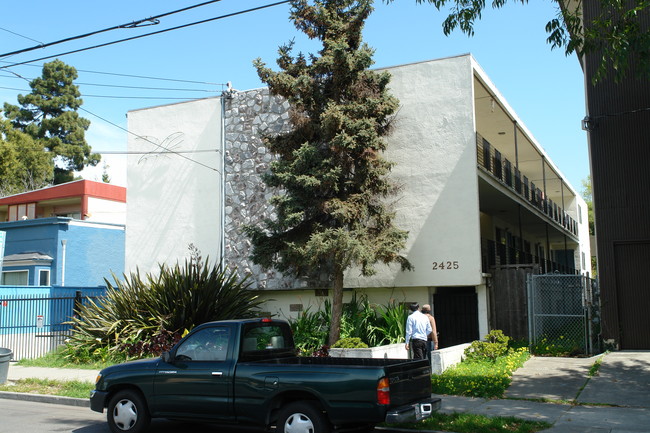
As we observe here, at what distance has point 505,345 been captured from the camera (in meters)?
14.8

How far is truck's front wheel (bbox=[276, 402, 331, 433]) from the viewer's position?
297 inches

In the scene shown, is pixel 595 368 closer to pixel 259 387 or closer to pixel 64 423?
pixel 259 387

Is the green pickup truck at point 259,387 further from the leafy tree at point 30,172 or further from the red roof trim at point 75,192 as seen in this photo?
the leafy tree at point 30,172

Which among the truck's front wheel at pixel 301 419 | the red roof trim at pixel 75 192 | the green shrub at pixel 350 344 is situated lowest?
the truck's front wheel at pixel 301 419

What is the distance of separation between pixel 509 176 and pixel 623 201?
6.49 metres

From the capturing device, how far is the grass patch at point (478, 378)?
11344 mm

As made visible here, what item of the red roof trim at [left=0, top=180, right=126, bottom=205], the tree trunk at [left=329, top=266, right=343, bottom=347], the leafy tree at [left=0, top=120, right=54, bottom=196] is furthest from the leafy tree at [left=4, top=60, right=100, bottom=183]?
the tree trunk at [left=329, top=266, right=343, bottom=347]

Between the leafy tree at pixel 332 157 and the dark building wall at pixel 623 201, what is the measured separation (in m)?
5.00

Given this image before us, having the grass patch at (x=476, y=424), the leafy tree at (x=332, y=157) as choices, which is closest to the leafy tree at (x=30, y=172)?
the leafy tree at (x=332, y=157)

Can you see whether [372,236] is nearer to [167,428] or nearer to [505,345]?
[505,345]

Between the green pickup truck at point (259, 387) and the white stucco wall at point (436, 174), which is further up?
the white stucco wall at point (436, 174)

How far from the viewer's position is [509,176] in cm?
2181

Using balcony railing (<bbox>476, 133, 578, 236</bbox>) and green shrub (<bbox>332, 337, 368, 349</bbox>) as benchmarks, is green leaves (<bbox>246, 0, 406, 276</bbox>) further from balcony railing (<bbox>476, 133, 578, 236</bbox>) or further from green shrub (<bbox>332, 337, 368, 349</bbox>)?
balcony railing (<bbox>476, 133, 578, 236</bbox>)

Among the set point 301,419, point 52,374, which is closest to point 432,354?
point 301,419
